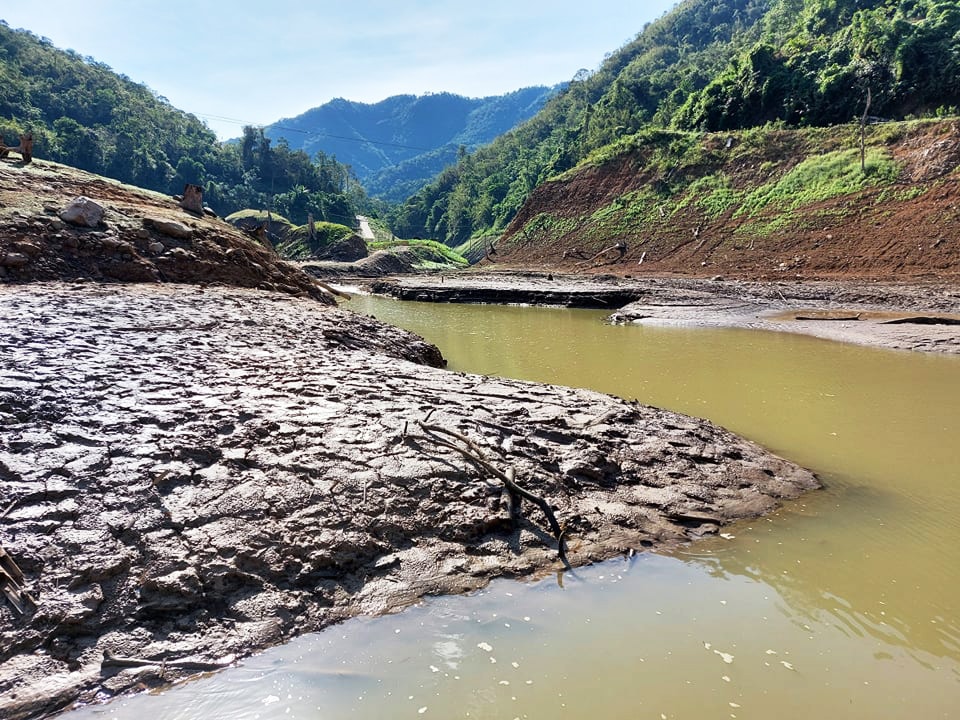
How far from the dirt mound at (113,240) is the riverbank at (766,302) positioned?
11.1 m

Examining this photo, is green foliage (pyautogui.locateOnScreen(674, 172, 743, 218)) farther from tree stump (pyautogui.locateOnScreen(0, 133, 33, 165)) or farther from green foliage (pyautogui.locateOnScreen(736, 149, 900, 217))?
tree stump (pyautogui.locateOnScreen(0, 133, 33, 165))

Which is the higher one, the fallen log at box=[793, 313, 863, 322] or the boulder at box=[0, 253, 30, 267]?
the boulder at box=[0, 253, 30, 267]

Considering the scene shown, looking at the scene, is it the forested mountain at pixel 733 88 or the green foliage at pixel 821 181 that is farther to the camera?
the forested mountain at pixel 733 88

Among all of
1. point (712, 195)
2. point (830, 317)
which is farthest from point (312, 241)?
point (830, 317)

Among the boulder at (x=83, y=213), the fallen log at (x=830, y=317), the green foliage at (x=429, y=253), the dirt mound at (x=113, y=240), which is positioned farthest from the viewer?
the green foliage at (x=429, y=253)

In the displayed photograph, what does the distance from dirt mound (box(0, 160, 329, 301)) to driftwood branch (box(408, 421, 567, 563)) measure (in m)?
7.27

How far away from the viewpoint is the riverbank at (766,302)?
1334 centimetres

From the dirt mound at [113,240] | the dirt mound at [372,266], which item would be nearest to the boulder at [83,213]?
the dirt mound at [113,240]

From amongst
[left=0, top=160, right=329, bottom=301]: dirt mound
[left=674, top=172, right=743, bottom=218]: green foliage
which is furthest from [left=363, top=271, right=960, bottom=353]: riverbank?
[left=0, top=160, right=329, bottom=301]: dirt mound

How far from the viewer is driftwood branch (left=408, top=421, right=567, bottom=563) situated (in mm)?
4281

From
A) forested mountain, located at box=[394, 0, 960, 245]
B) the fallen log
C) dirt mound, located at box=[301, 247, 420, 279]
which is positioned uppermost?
forested mountain, located at box=[394, 0, 960, 245]

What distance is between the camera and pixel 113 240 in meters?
9.81

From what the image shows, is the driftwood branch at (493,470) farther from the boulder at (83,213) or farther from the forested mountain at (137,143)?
the forested mountain at (137,143)

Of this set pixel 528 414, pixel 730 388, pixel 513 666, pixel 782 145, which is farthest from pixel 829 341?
pixel 782 145
